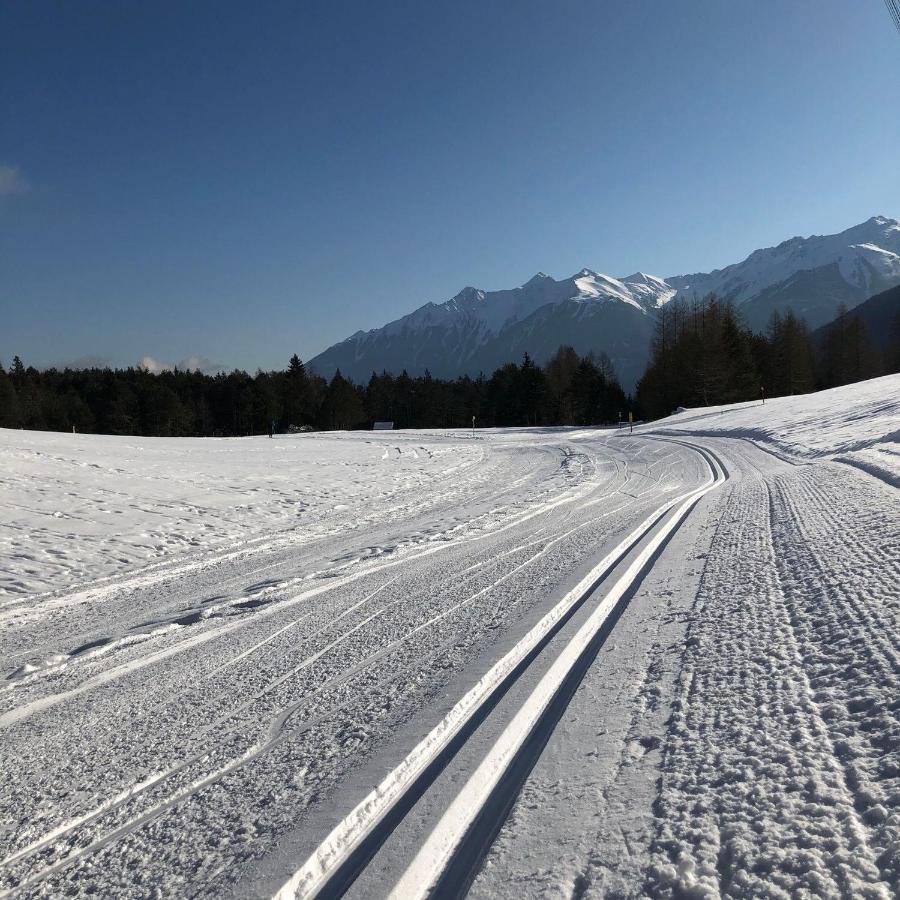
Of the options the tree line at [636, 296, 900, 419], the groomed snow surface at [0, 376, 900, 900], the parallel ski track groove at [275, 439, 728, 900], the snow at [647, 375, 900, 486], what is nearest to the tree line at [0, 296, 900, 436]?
the tree line at [636, 296, 900, 419]

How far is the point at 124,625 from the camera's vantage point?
4.51 meters

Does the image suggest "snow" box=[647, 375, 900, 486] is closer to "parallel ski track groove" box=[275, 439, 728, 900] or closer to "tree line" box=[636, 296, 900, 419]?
"parallel ski track groove" box=[275, 439, 728, 900]

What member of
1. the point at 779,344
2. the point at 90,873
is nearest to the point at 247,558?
the point at 90,873

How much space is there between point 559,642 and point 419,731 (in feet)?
3.83

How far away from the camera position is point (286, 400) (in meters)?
83.9

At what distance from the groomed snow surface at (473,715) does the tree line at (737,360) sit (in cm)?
5041

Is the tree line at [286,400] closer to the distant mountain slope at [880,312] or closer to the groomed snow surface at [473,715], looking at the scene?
the groomed snow surface at [473,715]

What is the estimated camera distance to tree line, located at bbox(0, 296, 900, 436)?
57.4 metres

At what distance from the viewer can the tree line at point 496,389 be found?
188ft

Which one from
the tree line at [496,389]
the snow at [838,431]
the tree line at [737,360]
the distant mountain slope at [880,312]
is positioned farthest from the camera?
Result: the distant mountain slope at [880,312]

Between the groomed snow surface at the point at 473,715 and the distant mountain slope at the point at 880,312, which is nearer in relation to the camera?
the groomed snow surface at the point at 473,715

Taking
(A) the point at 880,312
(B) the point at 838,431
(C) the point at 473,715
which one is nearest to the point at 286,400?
(B) the point at 838,431

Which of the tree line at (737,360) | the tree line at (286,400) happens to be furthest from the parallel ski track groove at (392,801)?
the tree line at (286,400)

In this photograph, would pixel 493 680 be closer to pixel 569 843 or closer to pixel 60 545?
pixel 569 843
